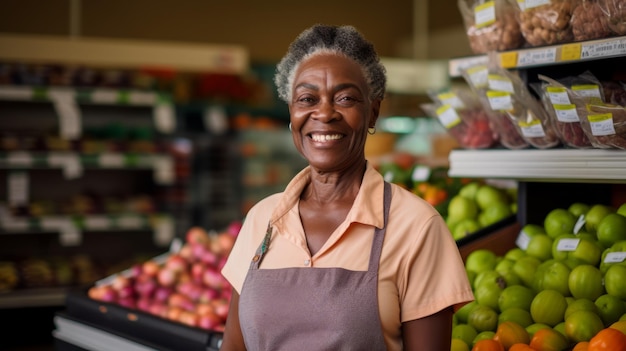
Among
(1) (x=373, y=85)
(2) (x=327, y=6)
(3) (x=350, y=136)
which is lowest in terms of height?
(3) (x=350, y=136)

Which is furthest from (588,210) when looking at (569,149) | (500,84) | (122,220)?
(122,220)

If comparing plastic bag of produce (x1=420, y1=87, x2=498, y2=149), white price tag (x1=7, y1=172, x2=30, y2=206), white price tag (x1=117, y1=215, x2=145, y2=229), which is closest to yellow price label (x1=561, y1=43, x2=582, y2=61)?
plastic bag of produce (x1=420, y1=87, x2=498, y2=149)

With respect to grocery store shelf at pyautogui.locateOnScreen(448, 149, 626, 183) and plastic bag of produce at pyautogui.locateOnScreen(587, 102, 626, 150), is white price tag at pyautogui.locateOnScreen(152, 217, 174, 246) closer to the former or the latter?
grocery store shelf at pyautogui.locateOnScreen(448, 149, 626, 183)

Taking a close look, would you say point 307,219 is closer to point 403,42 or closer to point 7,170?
point 7,170

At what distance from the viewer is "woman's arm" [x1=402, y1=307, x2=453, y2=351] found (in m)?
1.60

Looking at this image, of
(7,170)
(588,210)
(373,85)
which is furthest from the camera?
(7,170)

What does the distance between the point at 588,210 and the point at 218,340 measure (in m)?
1.37

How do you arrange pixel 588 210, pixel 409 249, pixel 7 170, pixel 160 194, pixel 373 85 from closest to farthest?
pixel 409 249 < pixel 373 85 < pixel 588 210 < pixel 7 170 < pixel 160 194

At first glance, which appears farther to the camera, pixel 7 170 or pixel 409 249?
pixel 7 170

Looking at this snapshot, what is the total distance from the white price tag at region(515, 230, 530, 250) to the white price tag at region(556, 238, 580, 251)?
8.8 inches

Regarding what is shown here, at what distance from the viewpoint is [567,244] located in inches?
98.5

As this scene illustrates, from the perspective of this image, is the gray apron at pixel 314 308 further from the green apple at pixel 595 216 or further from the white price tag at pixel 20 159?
the white price tag at pixel 20 159

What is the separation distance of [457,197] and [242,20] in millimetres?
6104

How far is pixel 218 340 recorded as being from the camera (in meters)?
2.51
